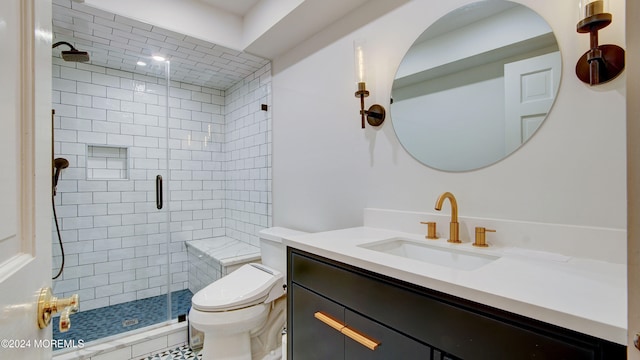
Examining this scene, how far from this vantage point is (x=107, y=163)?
261cm

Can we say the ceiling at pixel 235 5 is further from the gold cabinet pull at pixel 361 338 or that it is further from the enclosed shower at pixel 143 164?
the gold cabinet pull at pixel 361 338

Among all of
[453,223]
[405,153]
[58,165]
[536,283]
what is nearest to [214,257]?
[58,165]

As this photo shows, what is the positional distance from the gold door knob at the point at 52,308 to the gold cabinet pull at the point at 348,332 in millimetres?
730

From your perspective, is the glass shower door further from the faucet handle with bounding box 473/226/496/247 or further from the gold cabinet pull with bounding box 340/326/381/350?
the faucet handle with bounding box 473/226/496/247

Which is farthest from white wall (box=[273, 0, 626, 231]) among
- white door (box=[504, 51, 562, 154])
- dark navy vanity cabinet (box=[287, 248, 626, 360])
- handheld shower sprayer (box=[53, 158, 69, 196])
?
handheld shower sprayer (box=[53, 158, 69, 196])

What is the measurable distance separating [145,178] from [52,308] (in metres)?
2.40

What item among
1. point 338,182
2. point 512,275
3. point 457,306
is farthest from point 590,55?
point 338,182

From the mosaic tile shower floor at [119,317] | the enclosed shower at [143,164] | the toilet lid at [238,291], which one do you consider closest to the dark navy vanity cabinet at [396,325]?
the toilet lid at [238,291]

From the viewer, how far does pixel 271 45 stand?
7.40ft

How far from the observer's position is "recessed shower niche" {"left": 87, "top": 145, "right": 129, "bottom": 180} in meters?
2.53

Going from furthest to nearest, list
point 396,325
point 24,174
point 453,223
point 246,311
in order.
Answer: point 246,311
point 453,223
point 396,325
point 24,174

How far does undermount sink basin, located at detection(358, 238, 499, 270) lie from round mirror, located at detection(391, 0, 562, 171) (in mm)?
374

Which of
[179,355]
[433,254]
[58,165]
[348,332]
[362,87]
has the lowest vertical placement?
[179,355]

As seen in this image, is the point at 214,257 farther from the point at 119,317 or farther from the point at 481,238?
the point at 481,238
